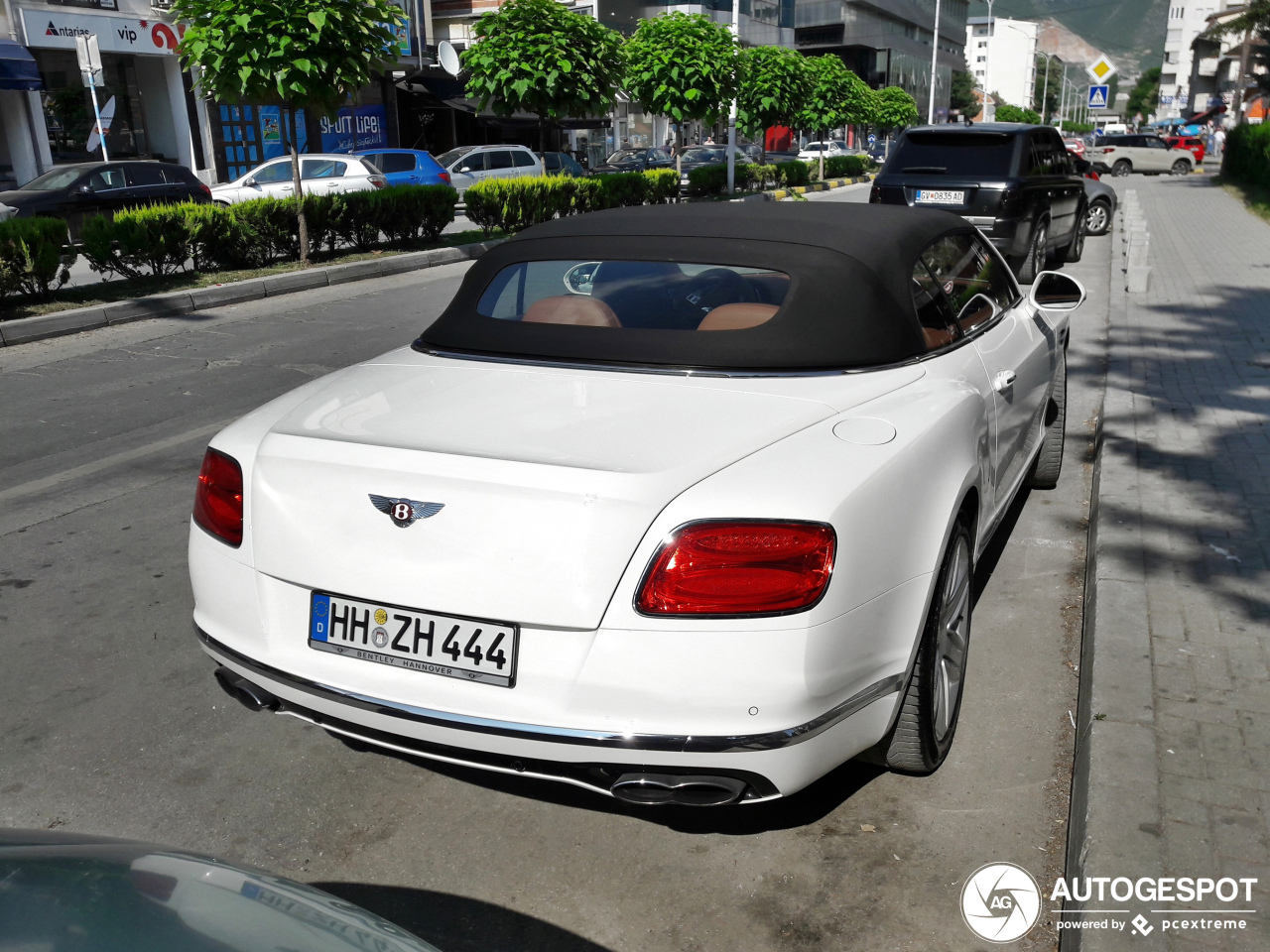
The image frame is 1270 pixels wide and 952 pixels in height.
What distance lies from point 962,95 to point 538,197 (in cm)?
11585

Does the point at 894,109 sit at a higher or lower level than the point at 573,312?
lower

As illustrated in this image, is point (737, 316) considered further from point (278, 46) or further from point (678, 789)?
point (278, 46)

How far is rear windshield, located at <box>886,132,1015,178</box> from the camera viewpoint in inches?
492

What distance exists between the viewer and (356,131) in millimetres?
37531

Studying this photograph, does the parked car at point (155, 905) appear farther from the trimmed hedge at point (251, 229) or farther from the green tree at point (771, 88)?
the green tree at point (771, 88)

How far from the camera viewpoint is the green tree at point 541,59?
19750 mm

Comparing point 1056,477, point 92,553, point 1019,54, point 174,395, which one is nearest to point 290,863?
point 92,553

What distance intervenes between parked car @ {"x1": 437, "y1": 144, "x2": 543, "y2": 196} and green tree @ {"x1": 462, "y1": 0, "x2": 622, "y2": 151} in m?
2.78

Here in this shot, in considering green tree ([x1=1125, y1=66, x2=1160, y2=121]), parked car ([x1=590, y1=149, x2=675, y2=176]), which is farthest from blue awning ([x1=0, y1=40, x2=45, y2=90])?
green tree ([x1=1125, y1=66, x2=1160, y2=121])

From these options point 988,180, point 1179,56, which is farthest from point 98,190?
point 1179,56

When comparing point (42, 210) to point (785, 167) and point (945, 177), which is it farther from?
point (785, 167)

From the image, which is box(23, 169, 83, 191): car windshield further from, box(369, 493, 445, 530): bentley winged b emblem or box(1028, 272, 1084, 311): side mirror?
box(369, 493, 445, 530): bentley winged b emblem

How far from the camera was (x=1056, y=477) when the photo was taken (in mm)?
5684

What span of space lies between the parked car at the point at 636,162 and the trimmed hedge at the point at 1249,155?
1594cm
